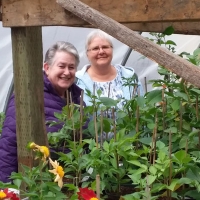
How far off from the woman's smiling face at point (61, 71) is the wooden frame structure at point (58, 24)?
803 millimetres

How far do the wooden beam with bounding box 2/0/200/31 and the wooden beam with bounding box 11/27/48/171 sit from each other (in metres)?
0.07

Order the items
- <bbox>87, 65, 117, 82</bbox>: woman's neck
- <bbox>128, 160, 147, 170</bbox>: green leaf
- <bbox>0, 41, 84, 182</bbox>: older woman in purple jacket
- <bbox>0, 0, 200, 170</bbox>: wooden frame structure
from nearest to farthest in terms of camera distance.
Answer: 1. <bbox>0, 0, 200, 170</bbox>: wooden frame structure
2. <bbox>128, 160, 147, 170</bbox>: green leaf
3. <bbox>0, 41, 84, 182</bbox>: older woman in purple jacket
4. <bbox>87, 65, 117, 82</bbox>: woman's neck

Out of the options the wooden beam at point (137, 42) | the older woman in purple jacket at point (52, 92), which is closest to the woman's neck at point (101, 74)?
the older woman in purple jacket at point (52, 92)

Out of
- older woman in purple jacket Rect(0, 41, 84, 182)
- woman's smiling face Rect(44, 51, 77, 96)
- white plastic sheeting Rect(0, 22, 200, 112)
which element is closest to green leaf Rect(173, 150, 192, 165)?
older woman in purple jacket Rect(0, 41, 84, 182)

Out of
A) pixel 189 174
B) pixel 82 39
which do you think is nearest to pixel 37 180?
pixel 189 174

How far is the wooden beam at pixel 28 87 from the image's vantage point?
2021 mm

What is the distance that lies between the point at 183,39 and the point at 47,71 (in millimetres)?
2910

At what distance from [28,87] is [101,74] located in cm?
181

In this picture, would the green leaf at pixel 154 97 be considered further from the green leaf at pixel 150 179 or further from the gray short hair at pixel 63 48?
the gray short hair at pixel 63 48

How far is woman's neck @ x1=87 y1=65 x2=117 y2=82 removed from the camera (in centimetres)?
379

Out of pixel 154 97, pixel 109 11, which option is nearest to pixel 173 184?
pixel 154 97

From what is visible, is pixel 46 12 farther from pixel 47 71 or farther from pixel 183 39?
pixel 183 39

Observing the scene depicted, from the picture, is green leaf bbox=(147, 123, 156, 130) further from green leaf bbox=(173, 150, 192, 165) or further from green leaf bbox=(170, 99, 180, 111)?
green leaf bbox=(173, 150, 192, 165)

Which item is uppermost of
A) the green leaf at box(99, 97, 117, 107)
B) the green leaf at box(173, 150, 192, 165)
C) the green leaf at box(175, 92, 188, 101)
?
the green leaf at box(175, 92, 188, 101)
